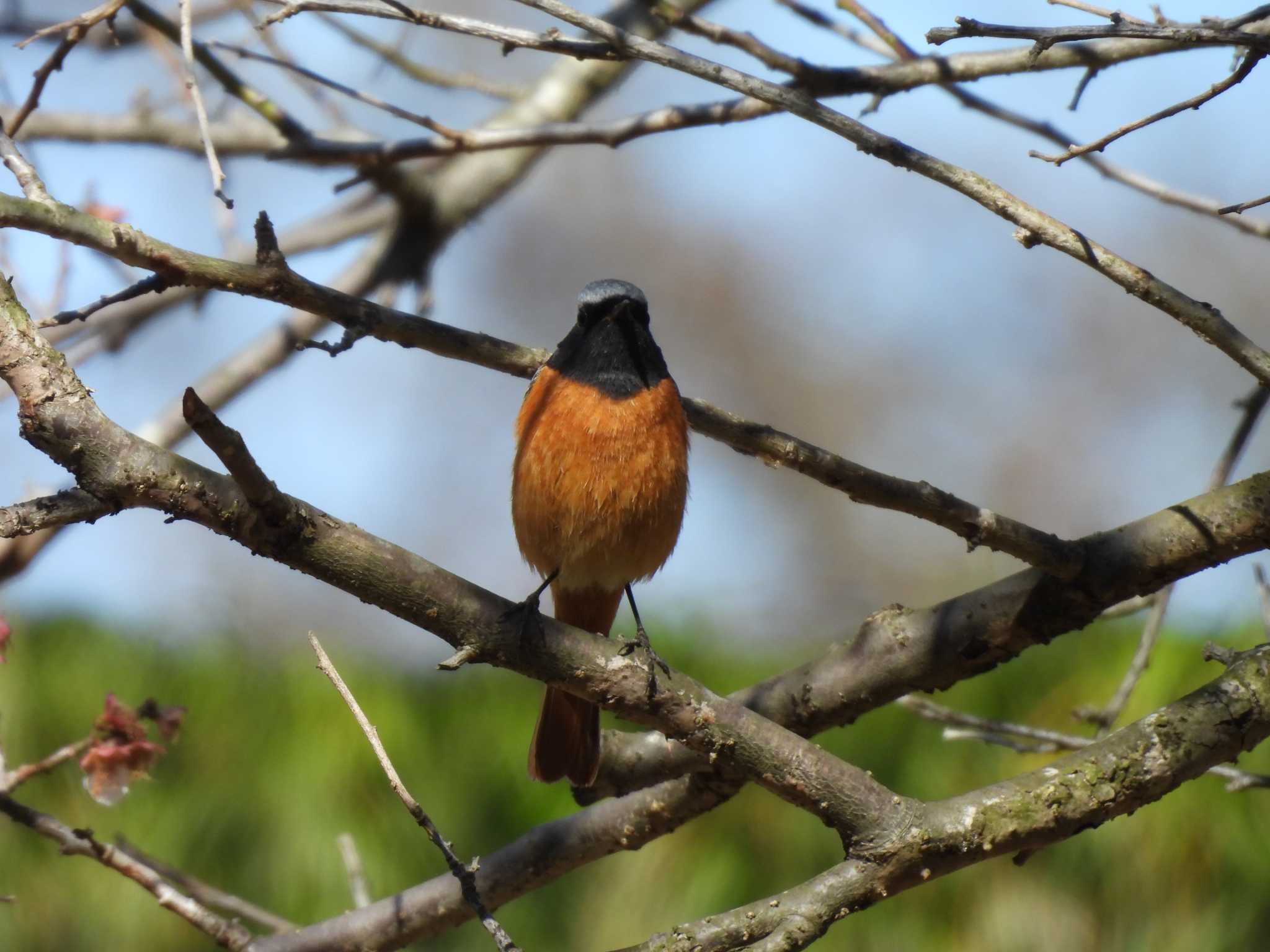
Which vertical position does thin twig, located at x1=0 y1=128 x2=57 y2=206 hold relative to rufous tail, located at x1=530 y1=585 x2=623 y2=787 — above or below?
above

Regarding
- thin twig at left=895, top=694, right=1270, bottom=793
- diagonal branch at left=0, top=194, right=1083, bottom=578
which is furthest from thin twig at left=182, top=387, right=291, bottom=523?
thin twig at left=895, top=694, right=1270, bottom=793

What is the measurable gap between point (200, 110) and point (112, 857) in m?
1.78

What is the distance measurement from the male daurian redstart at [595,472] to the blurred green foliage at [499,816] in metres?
1.85

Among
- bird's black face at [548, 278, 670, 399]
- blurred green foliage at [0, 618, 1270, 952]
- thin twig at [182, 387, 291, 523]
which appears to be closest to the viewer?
thin twig at [182, 387, 291, 523]

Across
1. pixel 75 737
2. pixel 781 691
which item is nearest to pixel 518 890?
pixel 781 691

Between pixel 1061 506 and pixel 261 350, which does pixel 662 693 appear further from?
pixel 1061 506

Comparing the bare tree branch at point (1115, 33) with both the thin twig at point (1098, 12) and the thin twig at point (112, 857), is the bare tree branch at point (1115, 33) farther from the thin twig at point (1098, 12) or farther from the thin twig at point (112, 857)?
the thin twig at point (112, 857)

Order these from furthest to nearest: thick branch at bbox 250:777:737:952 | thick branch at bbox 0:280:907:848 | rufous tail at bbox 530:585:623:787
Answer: rufous tail at bbox 530:585:623:787
thick branch at bbox 250:777:737:952
thick branch at bbox 0:280:907:848

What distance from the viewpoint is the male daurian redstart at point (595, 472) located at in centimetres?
398


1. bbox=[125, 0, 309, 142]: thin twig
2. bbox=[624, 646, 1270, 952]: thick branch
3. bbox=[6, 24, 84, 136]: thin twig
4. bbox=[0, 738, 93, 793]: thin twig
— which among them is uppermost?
bbox=[125, 0, 309, 142]: thin twig

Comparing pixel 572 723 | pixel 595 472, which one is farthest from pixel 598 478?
pixel 572 723

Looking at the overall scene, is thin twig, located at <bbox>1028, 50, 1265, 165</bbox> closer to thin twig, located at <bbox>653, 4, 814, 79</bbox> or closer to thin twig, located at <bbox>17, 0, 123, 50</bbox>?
thin twig, located at <bbox>653, 4, 814, 79</bbox>

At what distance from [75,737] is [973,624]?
4.88 metres

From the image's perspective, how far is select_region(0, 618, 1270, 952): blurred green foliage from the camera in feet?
16.5
